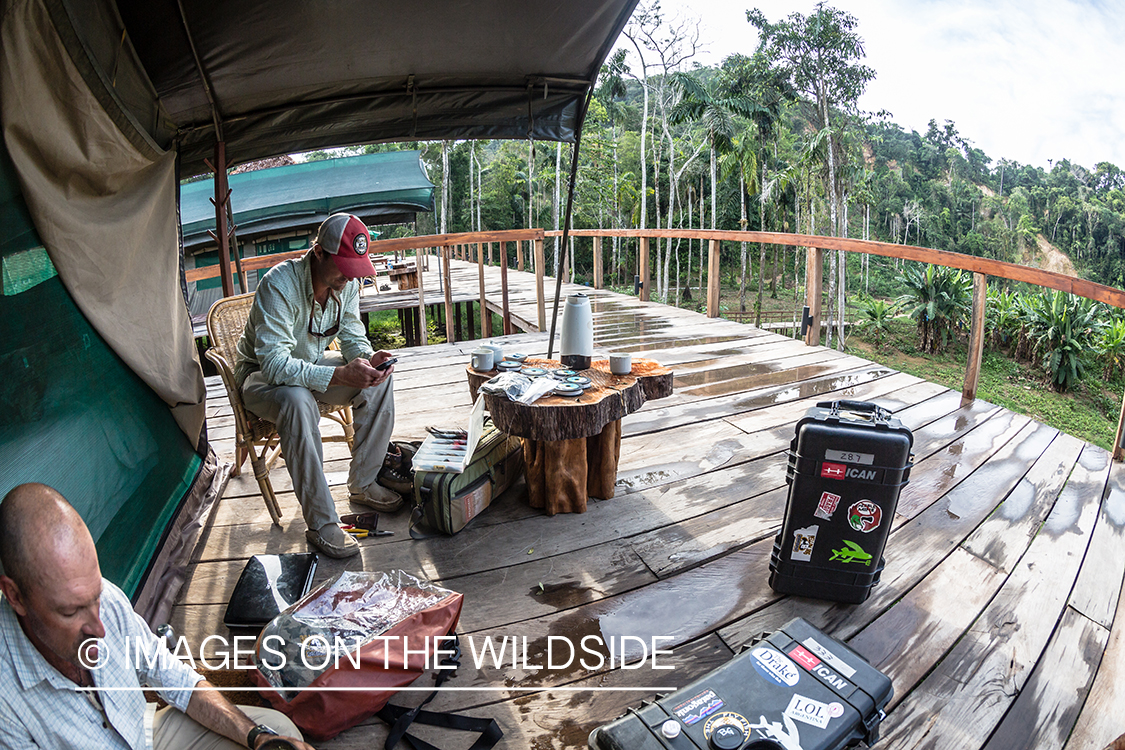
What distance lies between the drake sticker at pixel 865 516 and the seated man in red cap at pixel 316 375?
5.25 feet

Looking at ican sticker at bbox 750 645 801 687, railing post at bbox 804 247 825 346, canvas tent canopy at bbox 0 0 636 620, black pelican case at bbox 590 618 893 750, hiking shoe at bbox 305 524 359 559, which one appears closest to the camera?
black pelican case at bbox 590 618 893 750

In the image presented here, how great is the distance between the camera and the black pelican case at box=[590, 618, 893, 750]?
3.90 feet

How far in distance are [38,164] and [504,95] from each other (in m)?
2.09

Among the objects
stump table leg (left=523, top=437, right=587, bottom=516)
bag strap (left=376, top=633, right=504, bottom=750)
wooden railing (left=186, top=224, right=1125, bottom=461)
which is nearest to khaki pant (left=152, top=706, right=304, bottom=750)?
bag strap (left=376, top=633, right=504, bottom=750)

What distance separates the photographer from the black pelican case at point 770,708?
1188 millimetres

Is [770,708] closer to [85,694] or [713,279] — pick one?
[85,694]

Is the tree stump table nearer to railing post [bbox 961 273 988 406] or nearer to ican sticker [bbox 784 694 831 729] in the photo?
ican sticker [bbox 784 694 831 729]

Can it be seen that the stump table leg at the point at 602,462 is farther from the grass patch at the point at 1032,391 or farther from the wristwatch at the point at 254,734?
the grass patch at the point at 1032,391

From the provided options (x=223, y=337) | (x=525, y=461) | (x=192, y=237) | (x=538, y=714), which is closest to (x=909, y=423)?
(x=525, y=461)

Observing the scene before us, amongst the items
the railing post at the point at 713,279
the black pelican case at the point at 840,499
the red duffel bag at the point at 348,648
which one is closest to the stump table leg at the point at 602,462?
the black pelican case at the point at 840,499

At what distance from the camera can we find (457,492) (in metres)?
2.23

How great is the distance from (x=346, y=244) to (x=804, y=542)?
184 cm

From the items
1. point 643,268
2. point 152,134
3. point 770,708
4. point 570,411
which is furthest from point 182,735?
point 643,268

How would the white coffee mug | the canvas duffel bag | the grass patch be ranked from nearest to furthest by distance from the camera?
the canvas duffel bag, the white coffee mug, the grass patch
